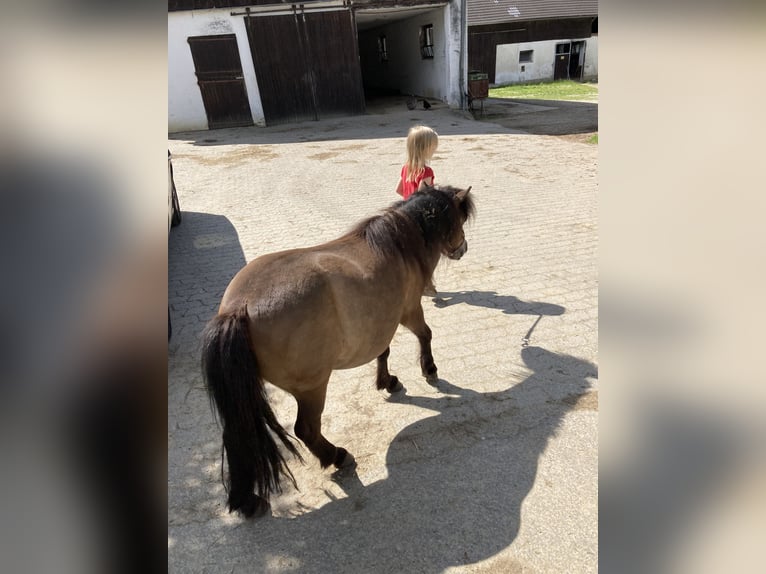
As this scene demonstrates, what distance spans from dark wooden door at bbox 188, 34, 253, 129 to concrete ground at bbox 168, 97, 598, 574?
32.3 feet

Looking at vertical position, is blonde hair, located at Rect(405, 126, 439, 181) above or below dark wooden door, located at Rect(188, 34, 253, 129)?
below

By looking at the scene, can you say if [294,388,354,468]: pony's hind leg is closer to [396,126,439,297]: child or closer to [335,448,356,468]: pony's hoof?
[335,448,356,468]: pony's hoof

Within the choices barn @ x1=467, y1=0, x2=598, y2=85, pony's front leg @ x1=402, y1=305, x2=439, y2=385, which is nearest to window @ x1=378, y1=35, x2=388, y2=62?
barn @ x1=467, y1=0, x2=598, y2=85

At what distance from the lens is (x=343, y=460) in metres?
2.51

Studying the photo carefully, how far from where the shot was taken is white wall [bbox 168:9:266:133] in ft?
44.1

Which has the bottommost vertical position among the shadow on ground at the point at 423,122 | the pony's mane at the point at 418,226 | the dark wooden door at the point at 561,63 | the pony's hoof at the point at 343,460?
the pony's hoof at the point at 343,460

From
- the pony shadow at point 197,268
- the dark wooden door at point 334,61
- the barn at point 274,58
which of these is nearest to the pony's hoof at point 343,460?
the pony shadow at point 197,268

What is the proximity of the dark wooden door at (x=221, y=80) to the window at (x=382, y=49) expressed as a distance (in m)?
11.3

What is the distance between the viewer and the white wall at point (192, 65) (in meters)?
13.4

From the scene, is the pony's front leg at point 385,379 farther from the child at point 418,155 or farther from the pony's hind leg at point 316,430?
the child at point 418,155
